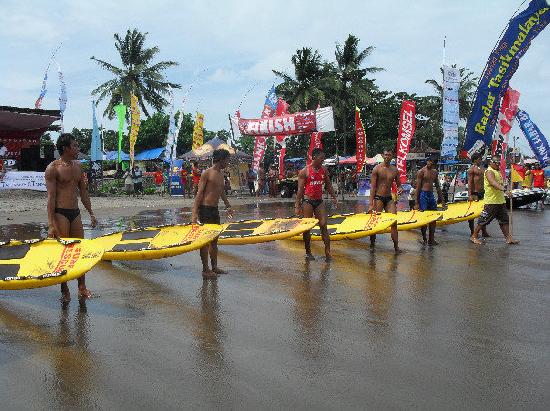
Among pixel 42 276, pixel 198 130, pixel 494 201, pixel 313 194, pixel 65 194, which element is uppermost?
pixel 198 130

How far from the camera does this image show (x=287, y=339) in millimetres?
4668

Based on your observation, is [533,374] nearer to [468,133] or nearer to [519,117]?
[468,133]

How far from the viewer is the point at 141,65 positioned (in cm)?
4509

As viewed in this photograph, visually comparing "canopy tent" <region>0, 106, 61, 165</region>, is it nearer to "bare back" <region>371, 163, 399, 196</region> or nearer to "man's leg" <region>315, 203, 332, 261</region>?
"bare back" <region>371, 163, 399, 196</region>

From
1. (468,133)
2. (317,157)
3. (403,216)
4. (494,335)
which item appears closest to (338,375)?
(494,335)

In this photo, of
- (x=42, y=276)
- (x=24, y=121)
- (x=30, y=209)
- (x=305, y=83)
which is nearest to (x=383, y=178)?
(x=42, y=276)

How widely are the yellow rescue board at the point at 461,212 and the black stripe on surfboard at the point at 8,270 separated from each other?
8435mm

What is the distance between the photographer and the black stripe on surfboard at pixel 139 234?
28.0 feet

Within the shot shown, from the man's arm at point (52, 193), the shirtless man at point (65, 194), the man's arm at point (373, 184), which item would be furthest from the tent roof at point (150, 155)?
the man's arm at point (52, 193)

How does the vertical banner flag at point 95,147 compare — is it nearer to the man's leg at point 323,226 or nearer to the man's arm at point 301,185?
the man's arm at point 301,185

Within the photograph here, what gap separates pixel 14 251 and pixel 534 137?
24.0 metres

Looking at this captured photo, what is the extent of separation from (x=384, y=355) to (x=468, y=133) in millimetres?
Result: 9694

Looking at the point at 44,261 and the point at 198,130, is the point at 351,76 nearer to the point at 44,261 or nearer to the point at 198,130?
the point at 198,130

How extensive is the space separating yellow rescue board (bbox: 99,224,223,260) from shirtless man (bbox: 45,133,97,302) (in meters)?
0.81
